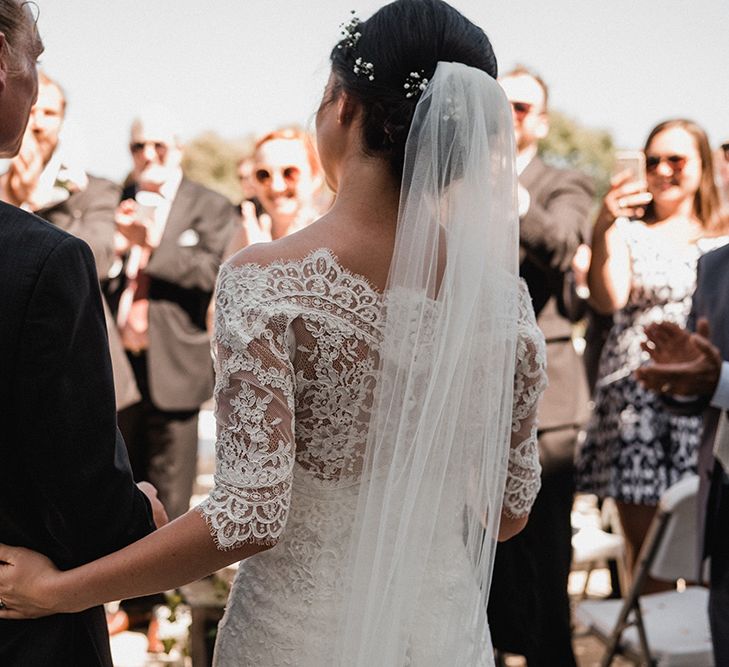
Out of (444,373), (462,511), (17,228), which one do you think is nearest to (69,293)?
(17,228)

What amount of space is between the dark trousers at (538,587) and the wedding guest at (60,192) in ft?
7.01

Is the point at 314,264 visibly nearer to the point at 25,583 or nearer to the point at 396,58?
the point at 396,58

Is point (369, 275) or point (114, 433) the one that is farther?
point (369, 275)

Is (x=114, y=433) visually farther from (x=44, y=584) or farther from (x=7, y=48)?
(x=7, y=48)

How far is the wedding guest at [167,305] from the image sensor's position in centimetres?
549

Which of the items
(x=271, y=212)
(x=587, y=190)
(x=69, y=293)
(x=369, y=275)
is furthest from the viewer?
(x=271, y=212)

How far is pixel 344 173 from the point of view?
77.6 inches

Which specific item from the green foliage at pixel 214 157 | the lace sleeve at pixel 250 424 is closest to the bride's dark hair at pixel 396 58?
the lace sleeve at pixel 250 424

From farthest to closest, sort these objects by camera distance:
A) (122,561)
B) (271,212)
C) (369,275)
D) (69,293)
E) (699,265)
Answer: (271,212)
(699,265)
(369,275)
(122,561)
(69,293)

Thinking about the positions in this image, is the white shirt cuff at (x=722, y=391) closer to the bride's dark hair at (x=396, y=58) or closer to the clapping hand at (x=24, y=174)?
the bride's dark hair at (x=396, y=58)

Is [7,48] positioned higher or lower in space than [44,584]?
higher

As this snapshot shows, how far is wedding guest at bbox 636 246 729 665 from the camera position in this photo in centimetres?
326

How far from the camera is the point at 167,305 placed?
5562mm

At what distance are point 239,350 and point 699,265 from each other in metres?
2.21
